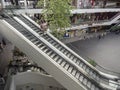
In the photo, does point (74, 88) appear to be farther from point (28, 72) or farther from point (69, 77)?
point (28, 72)

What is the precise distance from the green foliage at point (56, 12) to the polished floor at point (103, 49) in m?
4.23

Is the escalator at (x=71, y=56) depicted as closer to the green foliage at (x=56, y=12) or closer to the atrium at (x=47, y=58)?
the atrium at (x=47, y=58)

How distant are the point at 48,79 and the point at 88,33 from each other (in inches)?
802

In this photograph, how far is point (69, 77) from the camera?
10.1m

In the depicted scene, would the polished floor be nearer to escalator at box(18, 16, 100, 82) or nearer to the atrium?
the atrium

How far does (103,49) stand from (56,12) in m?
13.3

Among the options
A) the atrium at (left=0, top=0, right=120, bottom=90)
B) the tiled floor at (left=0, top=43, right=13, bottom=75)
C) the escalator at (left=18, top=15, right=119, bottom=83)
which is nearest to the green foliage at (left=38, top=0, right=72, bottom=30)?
the atrium at (left=0, top=0, right=120, bottom=90)

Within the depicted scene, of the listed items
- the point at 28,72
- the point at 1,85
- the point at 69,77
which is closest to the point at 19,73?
the point at 28,72

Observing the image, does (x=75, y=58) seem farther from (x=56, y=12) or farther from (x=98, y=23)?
(x=98, y=23)

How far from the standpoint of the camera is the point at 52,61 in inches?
412

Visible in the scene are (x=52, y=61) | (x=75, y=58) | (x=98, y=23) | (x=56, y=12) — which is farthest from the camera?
(x=98, y=23)

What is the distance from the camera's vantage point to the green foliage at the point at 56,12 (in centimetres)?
1384

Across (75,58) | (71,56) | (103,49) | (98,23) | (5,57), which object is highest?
(71,56)

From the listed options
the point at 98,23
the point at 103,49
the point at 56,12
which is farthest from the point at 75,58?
the point at 98,23
